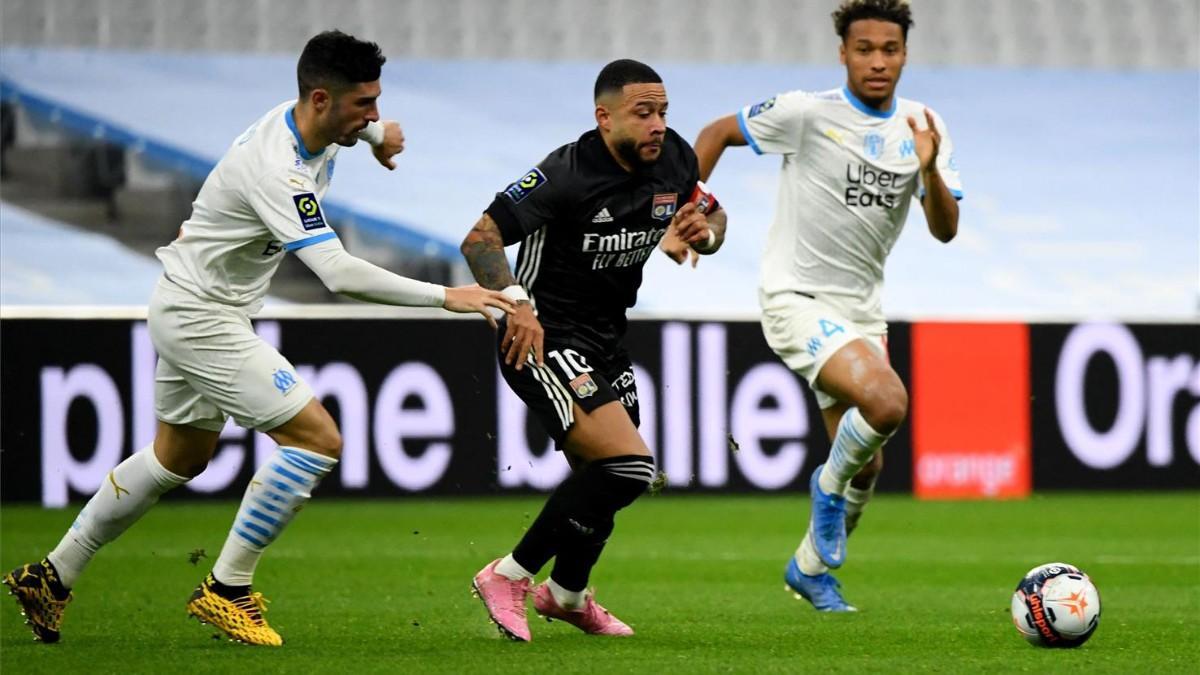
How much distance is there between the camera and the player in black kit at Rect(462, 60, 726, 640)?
5.79m

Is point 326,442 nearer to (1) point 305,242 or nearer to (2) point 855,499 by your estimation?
(1) point 305,242

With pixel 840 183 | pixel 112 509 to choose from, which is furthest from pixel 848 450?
pixel 112 509

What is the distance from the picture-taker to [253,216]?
5711 mm

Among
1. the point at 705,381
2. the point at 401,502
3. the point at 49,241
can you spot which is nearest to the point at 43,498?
the point at 401,502

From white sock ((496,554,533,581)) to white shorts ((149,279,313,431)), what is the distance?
2.70ft

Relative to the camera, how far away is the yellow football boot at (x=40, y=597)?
5805 mm

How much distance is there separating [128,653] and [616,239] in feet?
6.62

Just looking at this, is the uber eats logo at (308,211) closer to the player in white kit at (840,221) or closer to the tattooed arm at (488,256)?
the tattooed arm at (488,256)

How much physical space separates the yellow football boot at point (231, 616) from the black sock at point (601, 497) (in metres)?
0.99

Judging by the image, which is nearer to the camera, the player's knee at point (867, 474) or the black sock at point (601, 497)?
the black sock at point (601, 497)

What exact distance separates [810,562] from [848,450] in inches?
19.0

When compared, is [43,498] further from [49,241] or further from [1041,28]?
[1041,28]

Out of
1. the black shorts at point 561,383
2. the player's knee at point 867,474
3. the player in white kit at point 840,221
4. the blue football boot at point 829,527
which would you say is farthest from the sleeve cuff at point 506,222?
the player's knee at point 867,474

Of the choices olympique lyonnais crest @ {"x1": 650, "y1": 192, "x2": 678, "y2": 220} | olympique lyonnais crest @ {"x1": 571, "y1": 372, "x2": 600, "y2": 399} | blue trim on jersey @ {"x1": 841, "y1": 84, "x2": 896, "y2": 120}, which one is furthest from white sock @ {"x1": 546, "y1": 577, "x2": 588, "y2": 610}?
blue trim on jersey @ {"x1": 841, "y1": 84, "x2": 896, "y2": 120}
